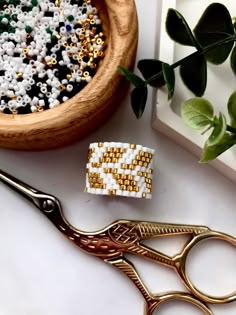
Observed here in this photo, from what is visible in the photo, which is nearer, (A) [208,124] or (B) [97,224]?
(A) [208,124]

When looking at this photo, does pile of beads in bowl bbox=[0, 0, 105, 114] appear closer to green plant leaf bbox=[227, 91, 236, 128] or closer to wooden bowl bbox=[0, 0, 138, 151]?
wooden bowl bbox=[0, 0, 138, 151]

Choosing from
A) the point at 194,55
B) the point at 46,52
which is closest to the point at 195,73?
the point at 194,55

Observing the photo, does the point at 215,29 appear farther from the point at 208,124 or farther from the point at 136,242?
the point at 136,242

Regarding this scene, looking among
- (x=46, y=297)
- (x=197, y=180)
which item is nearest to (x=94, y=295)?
(x=46, y=297)

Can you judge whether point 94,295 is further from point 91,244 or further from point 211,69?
point 211,69

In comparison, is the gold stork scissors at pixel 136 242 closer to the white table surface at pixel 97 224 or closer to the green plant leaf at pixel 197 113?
the white table surface at pixel 97 224

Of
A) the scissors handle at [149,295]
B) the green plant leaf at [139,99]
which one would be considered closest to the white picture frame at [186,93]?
the green plant leaf at [139,99]
